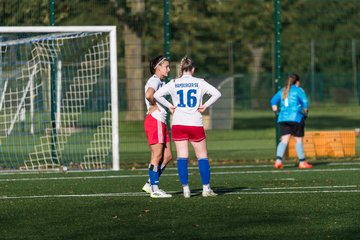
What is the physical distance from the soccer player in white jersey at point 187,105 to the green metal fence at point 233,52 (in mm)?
7892

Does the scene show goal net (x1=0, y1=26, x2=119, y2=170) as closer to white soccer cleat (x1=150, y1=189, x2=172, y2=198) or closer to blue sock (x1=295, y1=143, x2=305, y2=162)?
blue sock (x1=295, y1=143, x2=305, y2=162)

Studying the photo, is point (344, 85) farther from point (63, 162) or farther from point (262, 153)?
point (63, 162)

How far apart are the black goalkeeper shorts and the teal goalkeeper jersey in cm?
8

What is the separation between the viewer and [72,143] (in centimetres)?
2334

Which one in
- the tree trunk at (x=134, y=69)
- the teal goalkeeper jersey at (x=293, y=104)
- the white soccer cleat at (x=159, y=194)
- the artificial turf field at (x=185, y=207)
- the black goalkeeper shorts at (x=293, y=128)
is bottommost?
the artificial turf field at (x=185, y=207)

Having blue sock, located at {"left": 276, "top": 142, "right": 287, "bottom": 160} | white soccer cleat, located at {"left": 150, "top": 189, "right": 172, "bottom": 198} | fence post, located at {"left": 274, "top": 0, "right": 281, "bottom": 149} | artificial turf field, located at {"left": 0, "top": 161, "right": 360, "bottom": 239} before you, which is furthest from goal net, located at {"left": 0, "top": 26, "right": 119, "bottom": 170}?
white soccer cleat, located at {"left": 150, "top": 189, "right": 172, "bottom": 198}

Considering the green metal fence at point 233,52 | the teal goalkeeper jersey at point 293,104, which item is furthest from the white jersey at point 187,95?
the green metal fence at point 233,52

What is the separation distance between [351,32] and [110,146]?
22734 mm

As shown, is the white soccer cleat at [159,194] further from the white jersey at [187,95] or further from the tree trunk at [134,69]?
the tree trunk at [134,69]

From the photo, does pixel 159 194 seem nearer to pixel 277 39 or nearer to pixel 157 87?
pixel 157 87

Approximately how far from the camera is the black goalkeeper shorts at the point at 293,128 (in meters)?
20.9

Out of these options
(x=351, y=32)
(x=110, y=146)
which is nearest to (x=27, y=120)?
(x=110, y=146)

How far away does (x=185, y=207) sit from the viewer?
13.3m

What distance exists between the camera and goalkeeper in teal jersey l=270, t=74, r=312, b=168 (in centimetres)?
2088
